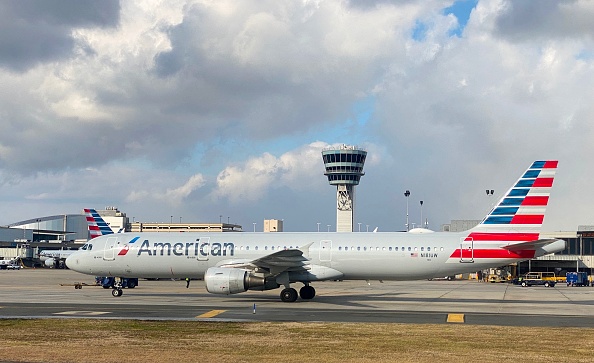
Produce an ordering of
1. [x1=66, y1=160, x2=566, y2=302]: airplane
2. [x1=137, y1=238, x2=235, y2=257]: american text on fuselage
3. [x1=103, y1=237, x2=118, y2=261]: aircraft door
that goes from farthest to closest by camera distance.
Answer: [x1=103, y1=237, x2=118, y2=261]: aircraft door → [x1=137, y1=238, x2=235, y2=257]: american text on fuselage → [x1=66, y1=160, x2=566, y2=302]: airplane

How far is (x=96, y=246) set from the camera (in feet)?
125

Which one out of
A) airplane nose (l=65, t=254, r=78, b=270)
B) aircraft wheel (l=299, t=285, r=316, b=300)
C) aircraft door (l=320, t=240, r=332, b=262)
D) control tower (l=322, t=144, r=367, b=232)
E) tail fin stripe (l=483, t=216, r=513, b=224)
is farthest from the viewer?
control tower (l=322, t=144, r=367, b=232)

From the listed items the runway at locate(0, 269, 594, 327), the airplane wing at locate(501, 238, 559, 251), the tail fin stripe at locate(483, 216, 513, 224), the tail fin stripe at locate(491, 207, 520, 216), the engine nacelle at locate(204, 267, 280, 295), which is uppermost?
the tail fin stripe at locate(491, 207, 520, 216)

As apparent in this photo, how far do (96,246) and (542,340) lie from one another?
26882 mm

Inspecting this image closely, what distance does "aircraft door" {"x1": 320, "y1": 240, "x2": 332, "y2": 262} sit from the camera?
35.2 meters

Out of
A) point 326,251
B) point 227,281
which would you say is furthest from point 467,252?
point 227,281

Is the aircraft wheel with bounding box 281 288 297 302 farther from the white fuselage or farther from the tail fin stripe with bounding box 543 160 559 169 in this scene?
the tail fin stripe with bounding box 543 160 559 169

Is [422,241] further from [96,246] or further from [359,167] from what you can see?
[359,167]

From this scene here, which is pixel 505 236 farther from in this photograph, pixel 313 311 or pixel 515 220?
pixel 313 311

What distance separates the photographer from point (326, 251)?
35312mm

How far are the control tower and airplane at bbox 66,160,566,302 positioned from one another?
354ft

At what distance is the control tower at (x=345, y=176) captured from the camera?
144 meters

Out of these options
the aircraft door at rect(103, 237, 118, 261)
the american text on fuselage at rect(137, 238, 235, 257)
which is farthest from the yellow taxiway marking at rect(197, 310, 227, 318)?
the aircraft door at rect(103, 237, 118, 261)

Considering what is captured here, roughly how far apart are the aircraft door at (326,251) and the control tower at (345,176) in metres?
109
